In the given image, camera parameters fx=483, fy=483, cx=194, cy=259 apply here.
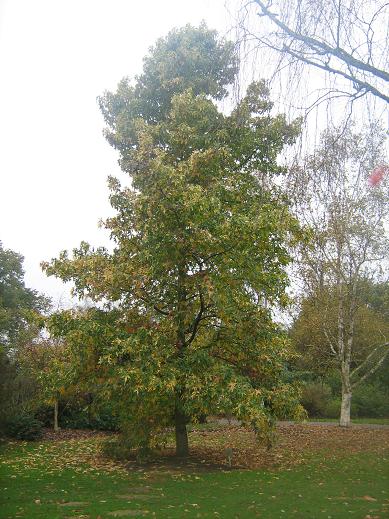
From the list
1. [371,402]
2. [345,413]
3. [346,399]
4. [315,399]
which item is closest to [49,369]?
[345,413]

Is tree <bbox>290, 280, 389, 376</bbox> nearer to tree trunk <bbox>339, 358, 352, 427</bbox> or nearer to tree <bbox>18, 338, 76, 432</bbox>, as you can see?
tree trunk <bbox>339, 358, 352, 427</bbox>

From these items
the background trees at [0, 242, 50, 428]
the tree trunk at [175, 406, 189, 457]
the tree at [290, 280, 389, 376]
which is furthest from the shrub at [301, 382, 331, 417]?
the tree trunk at [175, 406, 189, 457]

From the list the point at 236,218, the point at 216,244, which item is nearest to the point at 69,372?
the point at 216,244

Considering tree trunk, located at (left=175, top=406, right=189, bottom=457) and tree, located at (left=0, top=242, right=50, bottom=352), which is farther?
tree, located at (left=0, top=242, right=50, bottom=352)

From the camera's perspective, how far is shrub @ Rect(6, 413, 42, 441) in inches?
587

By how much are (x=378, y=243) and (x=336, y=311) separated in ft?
12.7

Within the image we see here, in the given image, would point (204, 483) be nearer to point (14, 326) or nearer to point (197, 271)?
point (197, 271)

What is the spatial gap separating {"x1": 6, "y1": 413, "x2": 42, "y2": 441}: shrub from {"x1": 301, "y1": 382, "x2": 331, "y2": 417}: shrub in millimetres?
13135

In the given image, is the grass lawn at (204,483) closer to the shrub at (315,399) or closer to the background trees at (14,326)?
the background trees at (14,326)

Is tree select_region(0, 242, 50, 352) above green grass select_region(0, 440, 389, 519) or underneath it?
above

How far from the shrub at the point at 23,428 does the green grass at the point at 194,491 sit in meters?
3.95

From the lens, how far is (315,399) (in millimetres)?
23594

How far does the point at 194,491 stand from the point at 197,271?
405 centimetres

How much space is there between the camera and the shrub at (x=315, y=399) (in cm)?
2342
